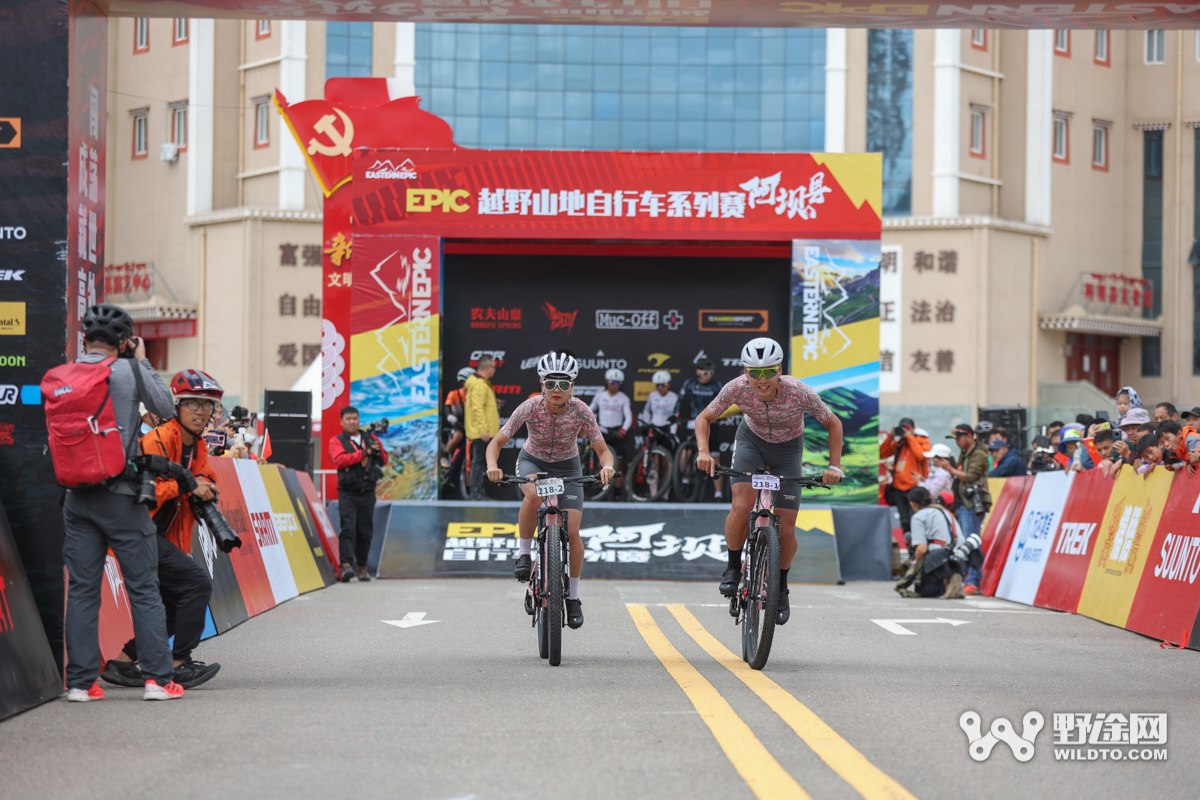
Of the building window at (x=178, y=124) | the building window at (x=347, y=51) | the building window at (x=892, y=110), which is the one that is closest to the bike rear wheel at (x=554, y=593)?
the building window at (x=892, y=110)

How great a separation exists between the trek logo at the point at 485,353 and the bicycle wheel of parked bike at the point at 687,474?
3.30 meters

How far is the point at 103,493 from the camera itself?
722cm

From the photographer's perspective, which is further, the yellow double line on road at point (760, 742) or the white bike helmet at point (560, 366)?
the white bike helmet at point (560, 366)

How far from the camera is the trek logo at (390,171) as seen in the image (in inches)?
792

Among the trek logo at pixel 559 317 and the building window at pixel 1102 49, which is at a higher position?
the building window at pixel 1102 49

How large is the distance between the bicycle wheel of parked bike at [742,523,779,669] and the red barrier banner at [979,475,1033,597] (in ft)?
28.4

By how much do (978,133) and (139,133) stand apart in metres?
29.4

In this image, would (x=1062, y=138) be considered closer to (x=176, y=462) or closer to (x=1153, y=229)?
(x=1153, y=229)

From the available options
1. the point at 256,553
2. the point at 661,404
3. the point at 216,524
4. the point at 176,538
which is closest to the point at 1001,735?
the point at 216,524

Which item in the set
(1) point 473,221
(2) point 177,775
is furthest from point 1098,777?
(1) point 473,221

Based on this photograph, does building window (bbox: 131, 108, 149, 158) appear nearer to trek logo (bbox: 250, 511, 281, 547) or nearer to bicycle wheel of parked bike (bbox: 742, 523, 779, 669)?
trek logo (bbox: 250, 511, 281, 547)

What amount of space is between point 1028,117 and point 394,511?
1417 inches

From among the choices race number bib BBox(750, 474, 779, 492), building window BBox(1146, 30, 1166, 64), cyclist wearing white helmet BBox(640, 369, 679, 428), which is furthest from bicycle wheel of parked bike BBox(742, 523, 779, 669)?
building window BBox(1146, 30, 1166, 64)

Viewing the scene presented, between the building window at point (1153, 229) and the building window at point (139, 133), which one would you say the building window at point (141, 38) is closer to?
the building window at point (139, 133)
